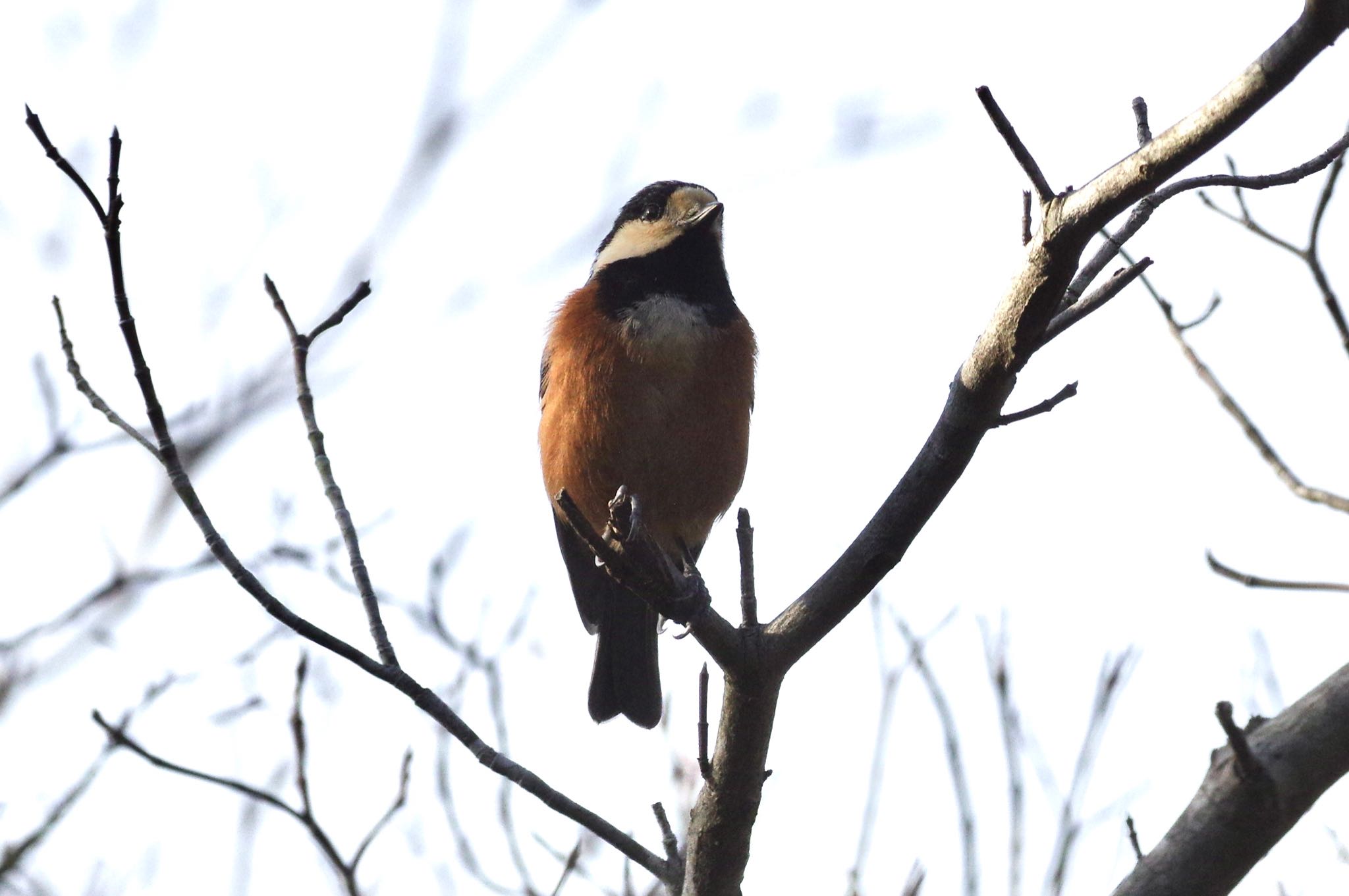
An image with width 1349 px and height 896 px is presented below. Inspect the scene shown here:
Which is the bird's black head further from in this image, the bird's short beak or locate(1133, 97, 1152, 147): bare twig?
locate(1133, 97, 1152, 147): bare twig

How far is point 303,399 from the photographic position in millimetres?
3811

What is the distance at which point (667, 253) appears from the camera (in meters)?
6.38

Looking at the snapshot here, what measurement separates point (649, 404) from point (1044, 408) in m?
2.41

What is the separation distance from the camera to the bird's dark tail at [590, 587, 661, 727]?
20.8 feet

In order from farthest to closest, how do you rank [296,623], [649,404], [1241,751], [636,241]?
[636,241] < [649,404] < [296,623] < [1241,751]

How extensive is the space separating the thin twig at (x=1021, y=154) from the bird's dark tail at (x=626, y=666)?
11.8ft

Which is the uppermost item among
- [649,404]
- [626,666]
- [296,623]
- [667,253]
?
[667,253]

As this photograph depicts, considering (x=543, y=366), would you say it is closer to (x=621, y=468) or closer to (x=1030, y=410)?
(x=621, y=468)

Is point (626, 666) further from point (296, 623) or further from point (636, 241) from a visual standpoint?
point (296, 623)

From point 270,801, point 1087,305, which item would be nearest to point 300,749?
point 270,801

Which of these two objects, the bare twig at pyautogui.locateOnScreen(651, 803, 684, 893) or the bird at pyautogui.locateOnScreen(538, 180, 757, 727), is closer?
the bare twig at pyautogui.locateOnScreen(651, 803, 684, 893)

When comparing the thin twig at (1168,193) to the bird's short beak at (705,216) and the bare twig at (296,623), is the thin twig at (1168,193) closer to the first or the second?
the bare twig at (296,623)

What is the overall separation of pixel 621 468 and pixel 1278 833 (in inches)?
133

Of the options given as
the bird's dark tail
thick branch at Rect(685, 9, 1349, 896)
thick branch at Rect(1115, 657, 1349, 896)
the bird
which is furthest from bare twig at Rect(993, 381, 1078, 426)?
the bird's dark tail
